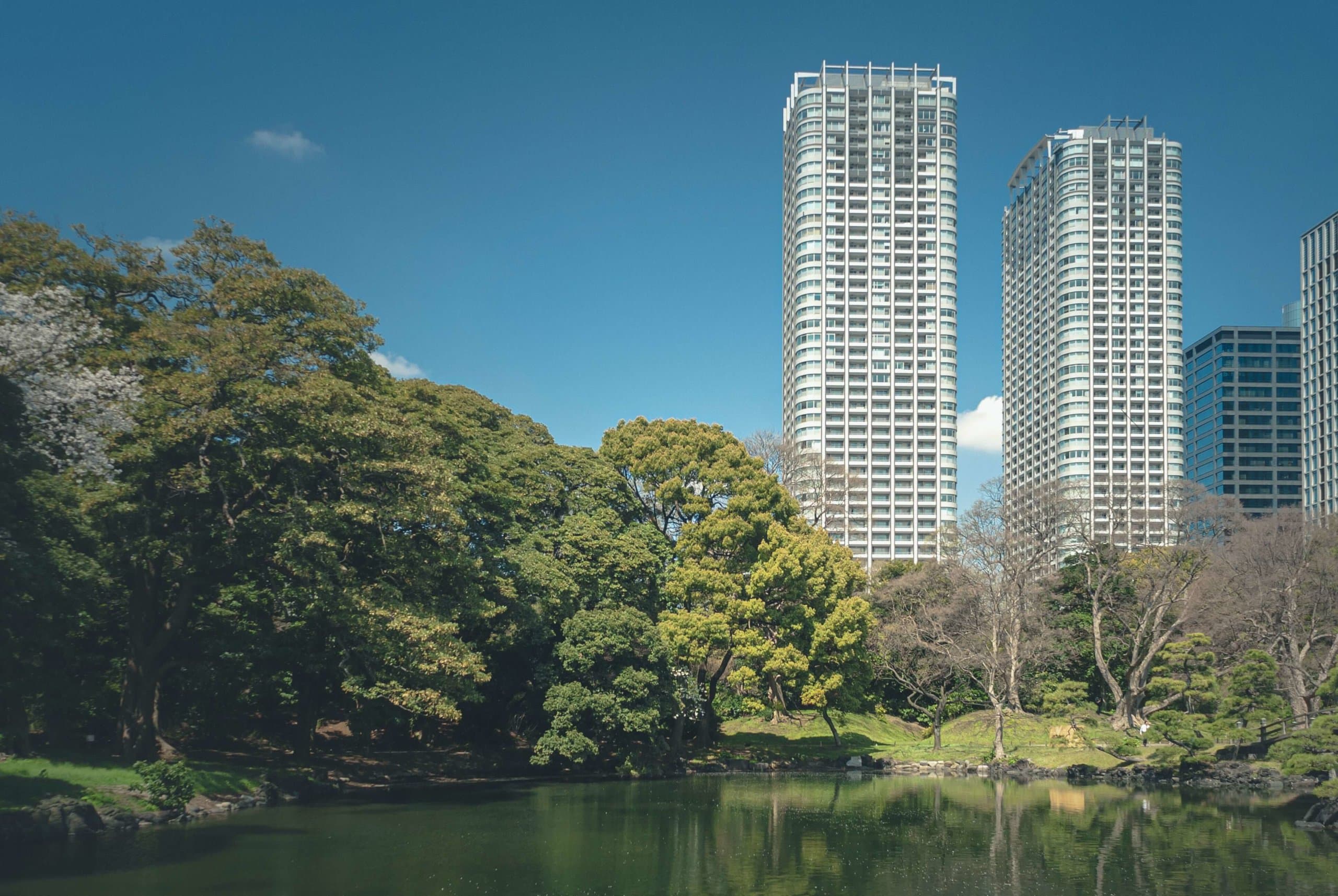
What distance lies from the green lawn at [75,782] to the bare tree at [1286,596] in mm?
35783

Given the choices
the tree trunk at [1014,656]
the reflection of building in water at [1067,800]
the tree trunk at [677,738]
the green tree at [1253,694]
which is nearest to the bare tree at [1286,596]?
the green tree at [1253,694]

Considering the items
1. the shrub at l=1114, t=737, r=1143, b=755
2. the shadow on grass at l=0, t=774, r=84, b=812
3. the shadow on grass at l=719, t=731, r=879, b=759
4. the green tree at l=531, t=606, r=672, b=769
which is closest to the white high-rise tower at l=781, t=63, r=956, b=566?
the shadow on grass at l=719, t=731, r=879, b=759

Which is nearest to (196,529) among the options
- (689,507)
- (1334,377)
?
(689,507)

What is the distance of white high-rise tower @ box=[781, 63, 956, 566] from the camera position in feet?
347

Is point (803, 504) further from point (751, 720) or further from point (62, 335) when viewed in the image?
point (62, 335)

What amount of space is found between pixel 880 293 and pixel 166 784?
94729 mm

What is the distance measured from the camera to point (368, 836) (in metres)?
21.1

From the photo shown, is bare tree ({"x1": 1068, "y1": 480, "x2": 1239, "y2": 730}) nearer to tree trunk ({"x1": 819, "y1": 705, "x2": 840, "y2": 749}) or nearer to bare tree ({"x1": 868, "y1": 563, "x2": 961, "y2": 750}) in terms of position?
bare tree ({"x1": 868, "y1": 563, "x2": 961, "y2": 750})

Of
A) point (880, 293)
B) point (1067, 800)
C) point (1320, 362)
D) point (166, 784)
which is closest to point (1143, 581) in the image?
point (1067, 800)

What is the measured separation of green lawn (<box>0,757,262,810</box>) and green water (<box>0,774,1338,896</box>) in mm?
1481

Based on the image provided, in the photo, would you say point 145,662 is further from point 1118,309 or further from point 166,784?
point 1118,309

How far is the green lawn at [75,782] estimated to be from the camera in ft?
68.4

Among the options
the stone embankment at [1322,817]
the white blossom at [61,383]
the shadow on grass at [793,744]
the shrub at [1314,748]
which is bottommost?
the shadow on grass at [793,744]

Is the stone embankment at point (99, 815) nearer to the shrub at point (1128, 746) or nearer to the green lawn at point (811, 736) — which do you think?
the green lawn at point (811, 736)
